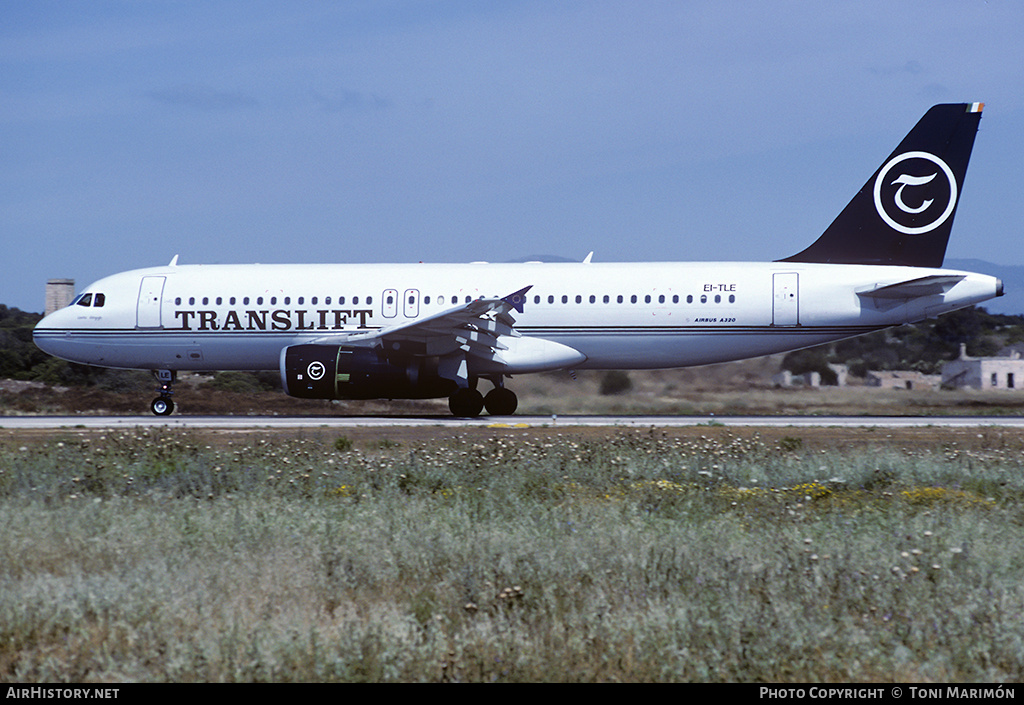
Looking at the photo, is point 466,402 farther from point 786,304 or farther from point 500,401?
point 786,304

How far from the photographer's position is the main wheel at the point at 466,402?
80.1 feet

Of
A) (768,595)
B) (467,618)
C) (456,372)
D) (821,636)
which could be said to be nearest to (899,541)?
(768,595)

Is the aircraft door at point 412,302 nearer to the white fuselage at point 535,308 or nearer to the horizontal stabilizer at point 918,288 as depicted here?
the white fuselage at point 535,308

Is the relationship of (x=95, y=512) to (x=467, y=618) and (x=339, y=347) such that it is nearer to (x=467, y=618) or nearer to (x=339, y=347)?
(x=467, y=618)

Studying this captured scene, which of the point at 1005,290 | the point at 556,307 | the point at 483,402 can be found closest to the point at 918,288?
the point at 1005,290

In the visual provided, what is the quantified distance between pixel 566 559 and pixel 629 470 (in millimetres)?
5353

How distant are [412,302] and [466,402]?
284 cm

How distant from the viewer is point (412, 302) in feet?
81.6

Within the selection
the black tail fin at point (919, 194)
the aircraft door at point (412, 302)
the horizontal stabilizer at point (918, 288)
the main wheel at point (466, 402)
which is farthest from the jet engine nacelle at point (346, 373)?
the black tail fin at point (919, 194)

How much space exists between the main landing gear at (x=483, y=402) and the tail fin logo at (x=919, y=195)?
10.3 metres

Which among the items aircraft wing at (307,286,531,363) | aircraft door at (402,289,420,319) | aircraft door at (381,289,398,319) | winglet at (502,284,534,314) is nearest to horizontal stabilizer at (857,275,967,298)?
winglet at (502,284,534,314)

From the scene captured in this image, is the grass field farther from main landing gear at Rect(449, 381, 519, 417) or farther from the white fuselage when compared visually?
main landing gear at Rect(449, 381, 519, 417)

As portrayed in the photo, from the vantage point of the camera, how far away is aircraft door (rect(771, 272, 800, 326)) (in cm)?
2380

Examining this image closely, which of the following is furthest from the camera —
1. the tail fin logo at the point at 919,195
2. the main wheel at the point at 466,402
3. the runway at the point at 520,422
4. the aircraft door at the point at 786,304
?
the tail fin logo at the point at 919,195
